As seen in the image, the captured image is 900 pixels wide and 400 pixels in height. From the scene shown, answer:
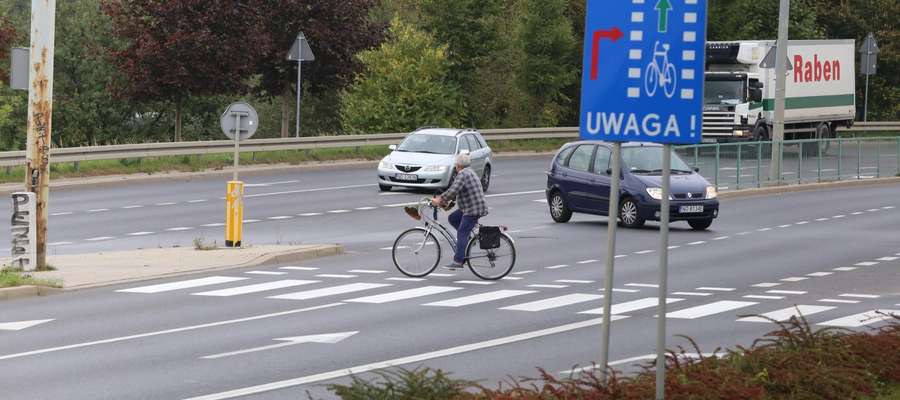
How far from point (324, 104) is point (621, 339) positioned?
158ft

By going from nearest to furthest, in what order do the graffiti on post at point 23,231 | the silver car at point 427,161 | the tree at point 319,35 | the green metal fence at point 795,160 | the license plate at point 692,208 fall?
1. the graffiti on post at point 23,231
2. the license plate at point 692,208
3. the silver car at point 427,161
4. the green metal fence at point 795,160
5. the tree at point 319,35

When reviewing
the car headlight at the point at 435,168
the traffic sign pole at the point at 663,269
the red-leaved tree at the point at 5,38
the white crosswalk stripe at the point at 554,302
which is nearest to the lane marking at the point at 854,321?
the white crosswalk stripe at the point at 554,302

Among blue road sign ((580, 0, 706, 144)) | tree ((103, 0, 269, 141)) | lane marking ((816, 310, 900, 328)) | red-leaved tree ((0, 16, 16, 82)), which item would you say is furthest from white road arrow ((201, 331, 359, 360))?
red-leaved tree ((0, 16, 16, 82))

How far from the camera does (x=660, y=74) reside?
8.88 m

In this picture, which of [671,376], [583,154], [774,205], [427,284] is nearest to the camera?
[671,376]

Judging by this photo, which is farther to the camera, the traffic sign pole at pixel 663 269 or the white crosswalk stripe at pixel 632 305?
the white crosswalk stripe at pixel 632 305

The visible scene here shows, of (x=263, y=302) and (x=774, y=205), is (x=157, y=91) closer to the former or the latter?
(x=774, y=205)

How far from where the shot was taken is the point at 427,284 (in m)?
21.0

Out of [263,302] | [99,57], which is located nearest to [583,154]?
[263,302]

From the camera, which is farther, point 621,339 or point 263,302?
point 263,302

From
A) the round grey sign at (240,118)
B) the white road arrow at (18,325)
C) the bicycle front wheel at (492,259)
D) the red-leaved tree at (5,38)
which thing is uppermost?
the red-leaved tree at (5,38)

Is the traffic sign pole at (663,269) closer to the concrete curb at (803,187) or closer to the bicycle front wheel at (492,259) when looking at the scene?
the bicycle front wheel at (492,259)

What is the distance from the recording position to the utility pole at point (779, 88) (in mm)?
39688

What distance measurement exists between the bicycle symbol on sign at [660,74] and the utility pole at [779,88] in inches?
1235
